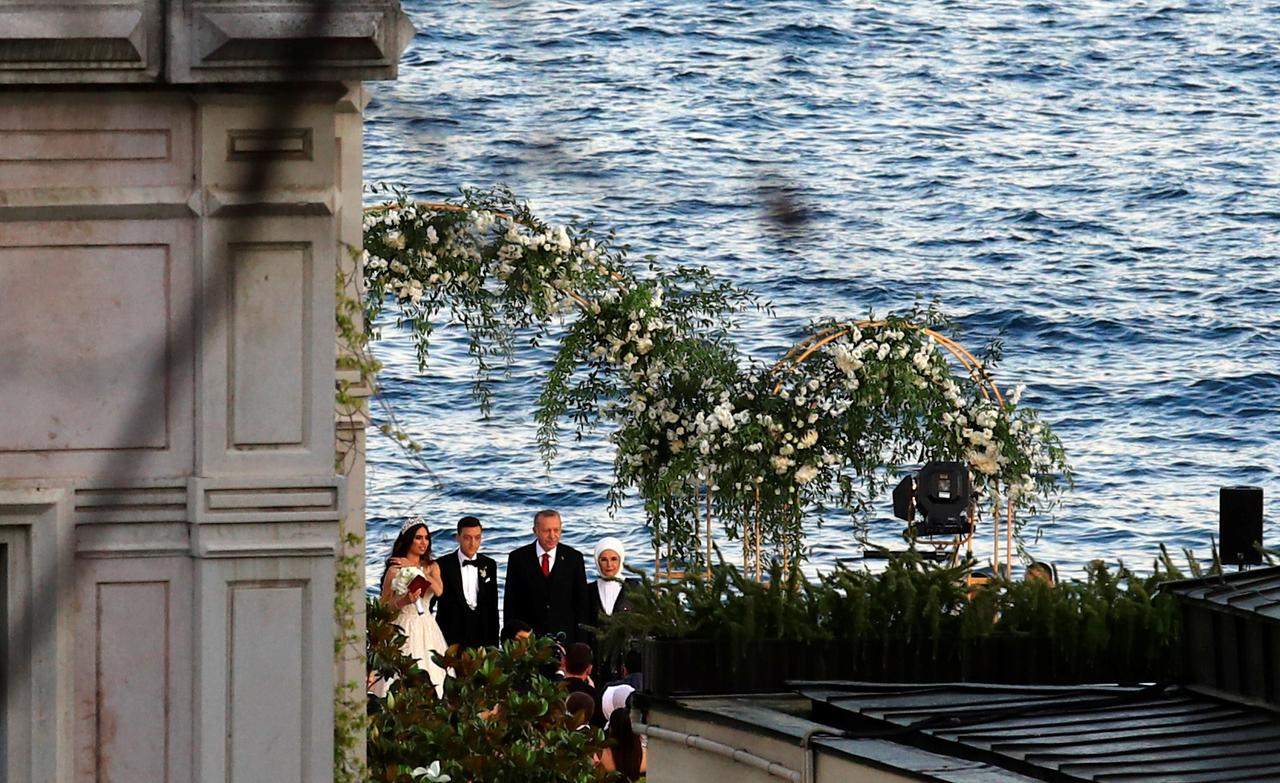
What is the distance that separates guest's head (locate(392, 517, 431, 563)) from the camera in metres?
10.5

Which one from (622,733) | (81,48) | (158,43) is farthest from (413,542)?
(81,48)

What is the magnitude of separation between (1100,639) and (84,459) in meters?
4.12

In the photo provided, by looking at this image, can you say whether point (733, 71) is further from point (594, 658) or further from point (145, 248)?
point (594, 658)

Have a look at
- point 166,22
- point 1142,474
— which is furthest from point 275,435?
point 1142,474

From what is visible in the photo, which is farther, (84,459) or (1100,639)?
(1100,639)

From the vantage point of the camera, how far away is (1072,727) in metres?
7.27

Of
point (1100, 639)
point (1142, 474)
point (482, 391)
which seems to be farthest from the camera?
point (1142, 474)

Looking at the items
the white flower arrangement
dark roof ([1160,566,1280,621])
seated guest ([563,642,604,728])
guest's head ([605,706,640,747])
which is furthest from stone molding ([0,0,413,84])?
the white flower arrangement

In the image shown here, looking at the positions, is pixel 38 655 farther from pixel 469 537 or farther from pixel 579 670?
pixel 469 537

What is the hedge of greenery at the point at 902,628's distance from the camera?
314 inches

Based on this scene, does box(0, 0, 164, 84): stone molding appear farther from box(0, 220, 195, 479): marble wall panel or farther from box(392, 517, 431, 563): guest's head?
box(392, 517, 431, 563): guest's head

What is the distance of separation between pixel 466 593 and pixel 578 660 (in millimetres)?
1587

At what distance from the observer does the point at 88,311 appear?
5836mm

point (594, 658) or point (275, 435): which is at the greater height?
point (275, 435)
